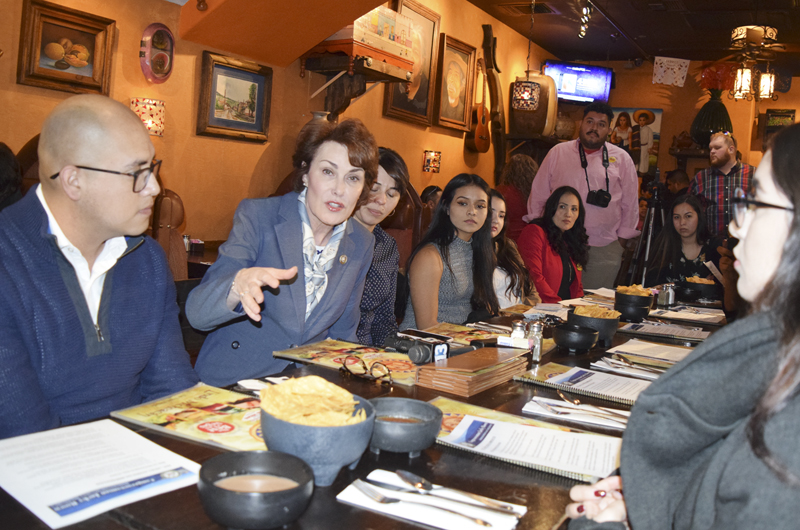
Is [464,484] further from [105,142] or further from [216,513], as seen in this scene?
[105,142]

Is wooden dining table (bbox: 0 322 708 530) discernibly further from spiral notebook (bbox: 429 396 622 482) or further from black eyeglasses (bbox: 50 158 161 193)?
black eyeglasses (bbox: 50 158 161 193)

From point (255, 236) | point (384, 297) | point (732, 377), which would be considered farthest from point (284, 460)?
point (384, 297)

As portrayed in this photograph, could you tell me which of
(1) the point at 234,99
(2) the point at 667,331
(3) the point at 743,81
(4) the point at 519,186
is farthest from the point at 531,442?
(3) the point at 743,81

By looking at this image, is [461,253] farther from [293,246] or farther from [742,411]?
[742,411]

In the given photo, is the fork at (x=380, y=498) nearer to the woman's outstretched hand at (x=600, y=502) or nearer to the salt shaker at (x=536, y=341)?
the woman's outstretched hand at (x=600, y=502)

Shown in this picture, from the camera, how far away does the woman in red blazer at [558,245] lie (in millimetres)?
4223

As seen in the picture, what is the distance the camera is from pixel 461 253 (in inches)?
→ 132

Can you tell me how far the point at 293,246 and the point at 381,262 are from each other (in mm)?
771

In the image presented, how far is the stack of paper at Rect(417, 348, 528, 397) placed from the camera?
4.80 feet

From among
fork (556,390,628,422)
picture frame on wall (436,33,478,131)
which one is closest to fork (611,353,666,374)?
fork (556,390,628,422)

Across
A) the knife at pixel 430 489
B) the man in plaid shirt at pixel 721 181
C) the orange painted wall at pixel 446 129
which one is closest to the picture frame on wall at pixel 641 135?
the orange painted wall at pixel 446 129

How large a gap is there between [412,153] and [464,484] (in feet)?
21.0

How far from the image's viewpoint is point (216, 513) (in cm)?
77

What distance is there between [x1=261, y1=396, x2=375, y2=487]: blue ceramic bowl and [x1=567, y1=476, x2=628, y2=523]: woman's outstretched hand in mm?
320
